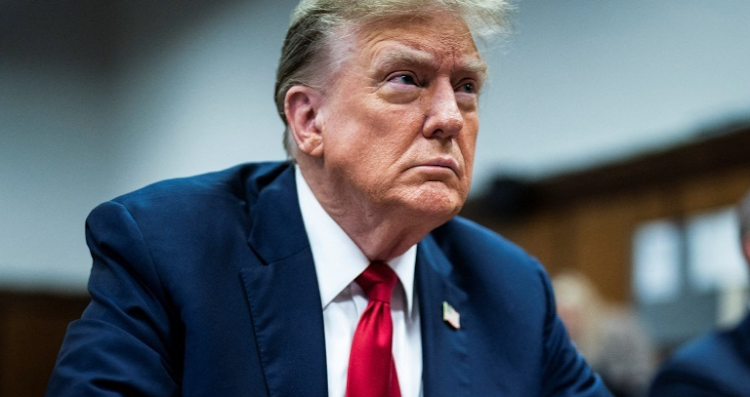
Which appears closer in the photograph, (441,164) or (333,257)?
(441,164)

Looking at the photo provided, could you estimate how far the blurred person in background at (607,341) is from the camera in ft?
18.3

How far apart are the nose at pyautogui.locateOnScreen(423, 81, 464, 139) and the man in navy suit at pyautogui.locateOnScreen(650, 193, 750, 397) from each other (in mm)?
1193

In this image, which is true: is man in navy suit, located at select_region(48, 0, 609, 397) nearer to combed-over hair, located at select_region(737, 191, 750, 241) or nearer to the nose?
the nose

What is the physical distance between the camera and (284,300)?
1.96 m

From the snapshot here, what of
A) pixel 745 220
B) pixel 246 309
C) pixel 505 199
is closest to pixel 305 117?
pixel 246 309

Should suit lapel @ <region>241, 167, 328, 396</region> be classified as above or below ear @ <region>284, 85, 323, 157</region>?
below

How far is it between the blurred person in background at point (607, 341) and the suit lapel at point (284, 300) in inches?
151

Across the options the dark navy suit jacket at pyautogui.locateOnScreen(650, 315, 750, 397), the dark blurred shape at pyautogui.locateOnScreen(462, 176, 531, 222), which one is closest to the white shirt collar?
the dark navy suit jacket at pyautogui.locateOnScreen(650, 315, 750, 397)

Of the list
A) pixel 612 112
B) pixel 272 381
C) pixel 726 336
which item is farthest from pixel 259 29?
pixel 272 381

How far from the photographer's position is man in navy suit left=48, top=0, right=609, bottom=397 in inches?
71.7

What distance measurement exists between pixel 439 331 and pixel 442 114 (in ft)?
1.59

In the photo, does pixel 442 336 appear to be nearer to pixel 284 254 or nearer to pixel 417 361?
pixel 417 361

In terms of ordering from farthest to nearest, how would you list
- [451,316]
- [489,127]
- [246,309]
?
1. [489,127]
2. [451,316]
3. [246,309]

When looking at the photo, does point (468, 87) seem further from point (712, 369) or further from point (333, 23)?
point (712, 369)
